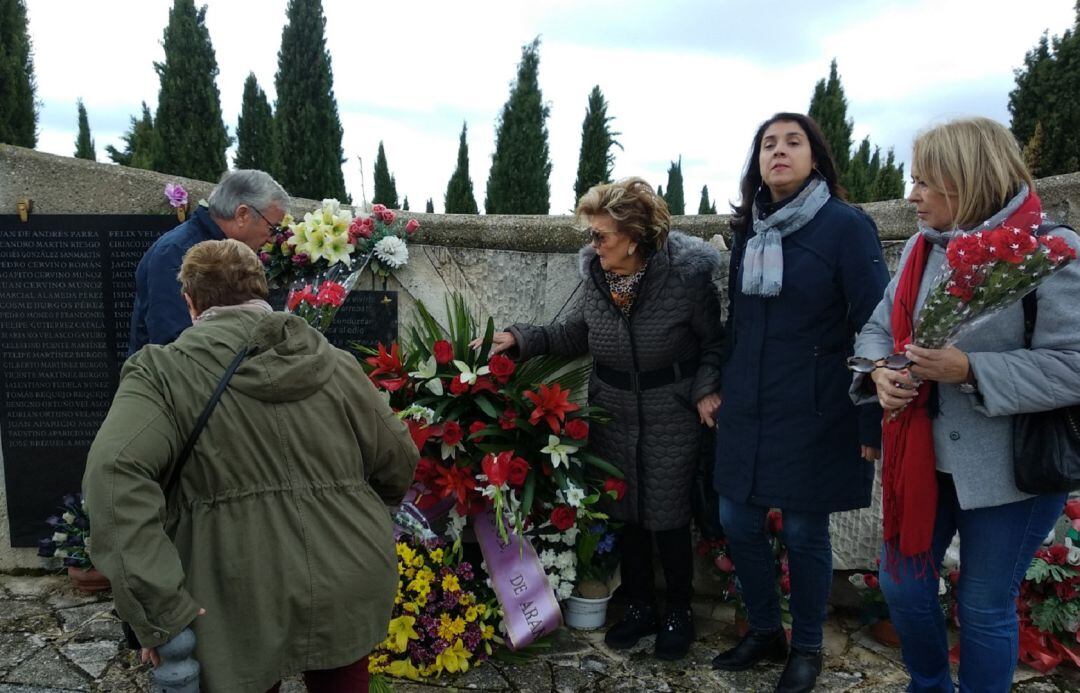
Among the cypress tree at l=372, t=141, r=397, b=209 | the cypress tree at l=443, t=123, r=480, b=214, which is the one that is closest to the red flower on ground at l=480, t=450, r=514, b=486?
the cypress tree at l=443, t=123, r=480, b=214

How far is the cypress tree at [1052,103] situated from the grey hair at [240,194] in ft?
29.1

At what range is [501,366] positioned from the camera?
9.84 ft

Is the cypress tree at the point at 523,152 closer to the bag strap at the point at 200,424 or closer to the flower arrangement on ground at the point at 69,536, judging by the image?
the flower arrangement on ground at the point at 69,536

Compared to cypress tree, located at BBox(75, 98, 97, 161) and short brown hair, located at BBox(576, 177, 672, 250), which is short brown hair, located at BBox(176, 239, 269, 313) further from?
cypress tree, located at BBox(75, 98, 97, 161)

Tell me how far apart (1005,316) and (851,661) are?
1683 millimetres

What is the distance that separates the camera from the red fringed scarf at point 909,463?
203 centimetres

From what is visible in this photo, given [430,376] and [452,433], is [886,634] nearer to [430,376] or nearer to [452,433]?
[452,433]

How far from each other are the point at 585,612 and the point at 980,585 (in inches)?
64.3

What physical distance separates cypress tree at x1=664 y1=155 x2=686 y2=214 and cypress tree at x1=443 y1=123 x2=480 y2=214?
7.56 m

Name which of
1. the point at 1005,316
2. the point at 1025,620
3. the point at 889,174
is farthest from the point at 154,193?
the point at 889,174

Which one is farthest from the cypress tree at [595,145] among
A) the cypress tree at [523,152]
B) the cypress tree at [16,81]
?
the cypress tree at [16,81]

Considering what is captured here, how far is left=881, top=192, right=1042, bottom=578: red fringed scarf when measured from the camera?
6.65 ft

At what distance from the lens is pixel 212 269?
1771 mm

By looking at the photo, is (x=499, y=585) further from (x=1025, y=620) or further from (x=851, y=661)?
(x=1025, y=620)
